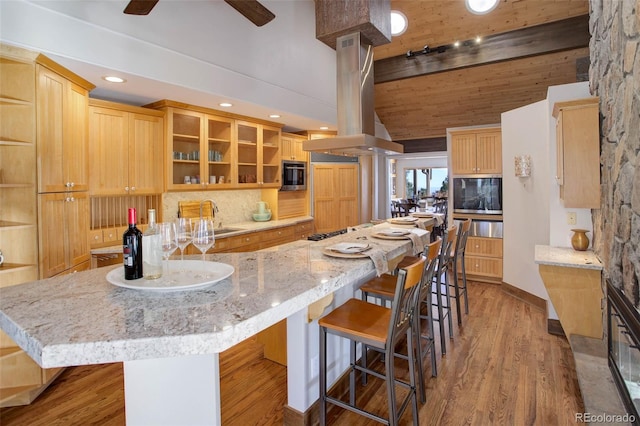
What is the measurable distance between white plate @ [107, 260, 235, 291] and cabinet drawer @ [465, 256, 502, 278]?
4611mm

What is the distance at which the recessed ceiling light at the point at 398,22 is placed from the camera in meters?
5.23

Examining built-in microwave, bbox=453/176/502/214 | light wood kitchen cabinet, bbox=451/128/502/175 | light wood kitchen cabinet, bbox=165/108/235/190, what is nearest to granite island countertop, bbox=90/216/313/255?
light wood kitchen cabinet, bbox=165/108/235/190

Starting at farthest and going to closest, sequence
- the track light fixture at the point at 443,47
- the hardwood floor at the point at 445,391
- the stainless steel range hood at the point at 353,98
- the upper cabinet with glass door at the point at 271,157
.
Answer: the upper cabinet with glass door at the point at 271,157
the track light fixture at the point at 443,47
the stainless steel range hood at the point at 353,98
the hardwood floor at the point at 445,391

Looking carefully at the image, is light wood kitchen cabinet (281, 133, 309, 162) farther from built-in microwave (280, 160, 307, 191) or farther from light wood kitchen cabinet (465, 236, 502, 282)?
light wood kitchen cabinet (465, 236, 502, 282)

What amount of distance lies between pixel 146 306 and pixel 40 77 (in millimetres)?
2365

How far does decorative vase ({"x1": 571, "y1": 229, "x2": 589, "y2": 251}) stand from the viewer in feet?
10.4

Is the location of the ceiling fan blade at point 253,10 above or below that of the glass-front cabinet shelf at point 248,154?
above

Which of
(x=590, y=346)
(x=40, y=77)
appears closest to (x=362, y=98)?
(x=40, y=77)

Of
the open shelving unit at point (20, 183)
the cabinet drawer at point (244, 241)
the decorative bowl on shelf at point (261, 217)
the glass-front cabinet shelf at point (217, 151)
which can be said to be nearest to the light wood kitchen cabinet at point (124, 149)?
the glass-front cabinet shelf at point (217, 151)

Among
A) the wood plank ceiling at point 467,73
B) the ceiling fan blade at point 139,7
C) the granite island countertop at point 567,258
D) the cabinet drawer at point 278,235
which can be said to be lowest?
the granite island countertop at point 567,258

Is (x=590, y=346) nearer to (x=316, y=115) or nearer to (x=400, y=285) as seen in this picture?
(x=400, y=285)

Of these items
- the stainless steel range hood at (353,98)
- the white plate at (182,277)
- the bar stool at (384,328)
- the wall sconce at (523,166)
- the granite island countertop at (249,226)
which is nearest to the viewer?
the white plate at (182,277)

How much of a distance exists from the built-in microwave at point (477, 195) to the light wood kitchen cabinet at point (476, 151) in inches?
5.0

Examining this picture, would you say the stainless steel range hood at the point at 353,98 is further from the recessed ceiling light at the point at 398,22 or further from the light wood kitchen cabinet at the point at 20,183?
the light wood kitchen cabinet at the point at 20,183
